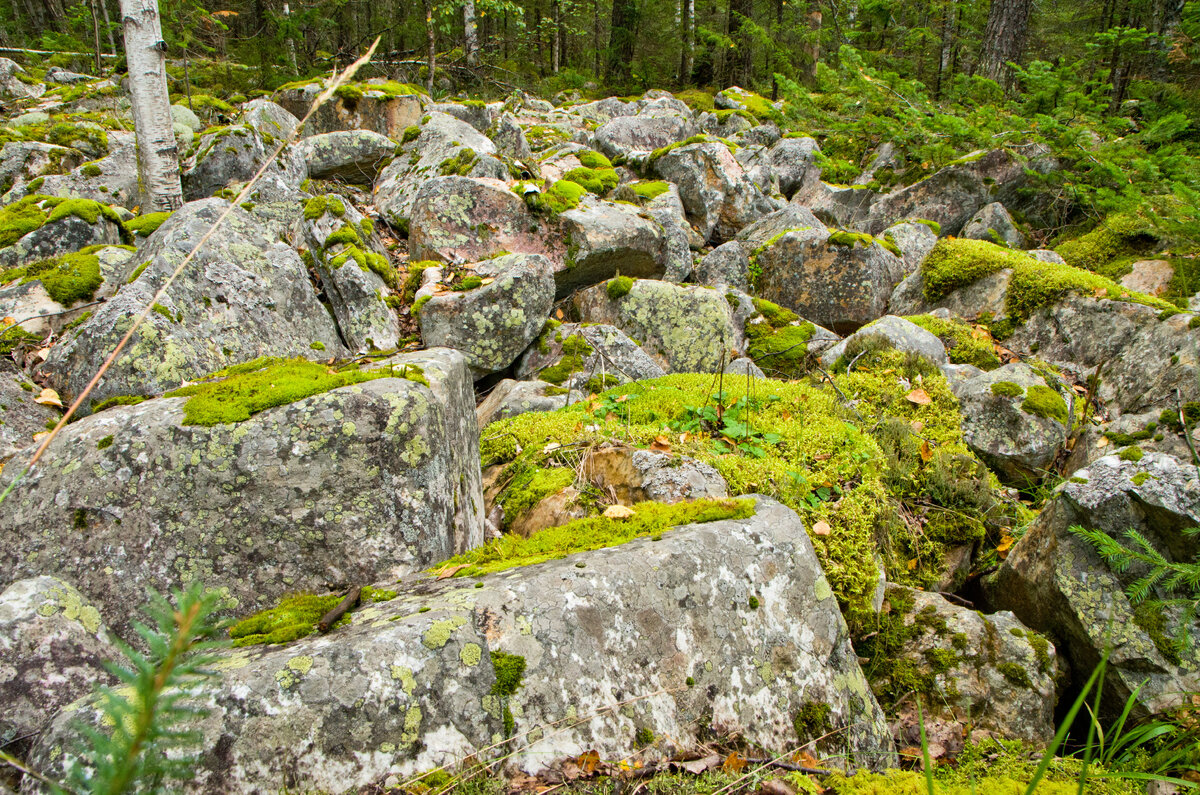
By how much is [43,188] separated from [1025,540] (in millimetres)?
12604

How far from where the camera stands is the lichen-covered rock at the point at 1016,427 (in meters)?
5.80

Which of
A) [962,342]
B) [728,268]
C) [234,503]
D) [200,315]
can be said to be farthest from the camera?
[728,268]

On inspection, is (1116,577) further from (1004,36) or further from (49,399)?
(1004,36)

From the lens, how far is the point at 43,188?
8867mm

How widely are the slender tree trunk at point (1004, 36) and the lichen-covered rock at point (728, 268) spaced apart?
837 centimetres

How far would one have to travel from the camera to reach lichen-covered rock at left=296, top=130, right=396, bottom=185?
1023 centimetres

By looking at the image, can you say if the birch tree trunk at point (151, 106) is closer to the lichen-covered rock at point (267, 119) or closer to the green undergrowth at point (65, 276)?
the lichen-covered rock at point (267, 119)

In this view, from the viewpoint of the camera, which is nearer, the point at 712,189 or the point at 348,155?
the point at 348,155

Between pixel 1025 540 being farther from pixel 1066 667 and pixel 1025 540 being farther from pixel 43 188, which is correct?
pixel 43 188

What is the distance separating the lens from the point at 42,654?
8.28 ft

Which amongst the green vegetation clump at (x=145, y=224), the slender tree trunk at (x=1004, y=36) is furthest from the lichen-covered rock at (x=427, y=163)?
the slender tree trunk at (x=1004, y=36)

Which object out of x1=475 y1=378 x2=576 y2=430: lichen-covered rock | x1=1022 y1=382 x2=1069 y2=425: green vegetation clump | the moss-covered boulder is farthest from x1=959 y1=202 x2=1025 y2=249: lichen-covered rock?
the moss-covered boulder

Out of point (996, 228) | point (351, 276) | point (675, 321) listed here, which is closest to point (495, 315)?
point (351, 276)

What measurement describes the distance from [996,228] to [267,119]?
12.5 meters
